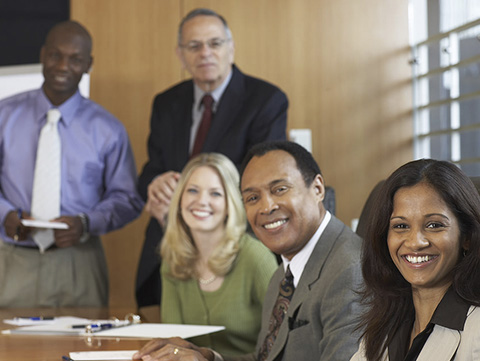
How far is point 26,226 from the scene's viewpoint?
375 cm

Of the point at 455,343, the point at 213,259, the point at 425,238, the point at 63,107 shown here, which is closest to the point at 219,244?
the point at 213,259

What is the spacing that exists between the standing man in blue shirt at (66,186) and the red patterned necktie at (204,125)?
404 millimetres

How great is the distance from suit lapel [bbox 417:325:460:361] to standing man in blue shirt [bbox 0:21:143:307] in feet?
7.82

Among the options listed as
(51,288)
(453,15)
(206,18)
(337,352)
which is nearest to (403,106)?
(453,15)

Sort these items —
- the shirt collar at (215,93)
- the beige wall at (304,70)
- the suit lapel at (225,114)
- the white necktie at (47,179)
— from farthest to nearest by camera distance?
the beige wall at (304,70), the shirt collar at (215,93), the suit lapel at (225,114), the white necktie at (47,179)

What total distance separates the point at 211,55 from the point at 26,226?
1215 mm

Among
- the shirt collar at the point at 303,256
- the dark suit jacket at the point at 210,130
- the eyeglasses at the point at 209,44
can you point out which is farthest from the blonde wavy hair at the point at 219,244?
the shirt collar at the point at 303,256

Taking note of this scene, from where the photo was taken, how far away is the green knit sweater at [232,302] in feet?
9.95

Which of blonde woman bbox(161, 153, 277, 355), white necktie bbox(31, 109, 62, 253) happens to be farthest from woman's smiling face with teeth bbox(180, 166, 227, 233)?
white necktie bbox(31, 109, 62, 253)

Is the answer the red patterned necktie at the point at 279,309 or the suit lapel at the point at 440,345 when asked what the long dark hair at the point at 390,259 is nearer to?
the suit lapel at the point at 440,345

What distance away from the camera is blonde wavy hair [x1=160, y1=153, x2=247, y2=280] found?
10.8 feet

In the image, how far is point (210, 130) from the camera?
3930mm

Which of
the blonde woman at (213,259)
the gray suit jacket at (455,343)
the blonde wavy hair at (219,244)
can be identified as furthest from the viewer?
the blonde wavy hair at (219,244)

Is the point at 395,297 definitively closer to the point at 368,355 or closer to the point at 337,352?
the point at 368,355
